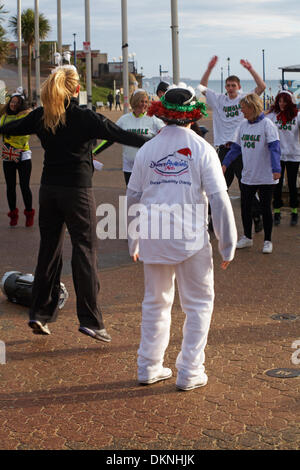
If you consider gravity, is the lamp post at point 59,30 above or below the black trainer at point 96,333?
above

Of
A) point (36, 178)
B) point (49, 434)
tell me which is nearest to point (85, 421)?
point (49, 434)

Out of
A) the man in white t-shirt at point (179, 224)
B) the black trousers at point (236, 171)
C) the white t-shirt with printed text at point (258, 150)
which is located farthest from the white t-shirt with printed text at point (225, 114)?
the man in white t-shirt at point (179, 224)

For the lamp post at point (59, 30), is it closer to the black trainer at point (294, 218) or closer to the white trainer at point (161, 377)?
the black trainer at point (294, 218)

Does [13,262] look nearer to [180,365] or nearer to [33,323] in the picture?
[33,323]

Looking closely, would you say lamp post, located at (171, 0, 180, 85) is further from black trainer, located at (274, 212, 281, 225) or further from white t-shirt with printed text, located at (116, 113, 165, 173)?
white t-shirt with printed text, located at (116, 113, 165, 173)

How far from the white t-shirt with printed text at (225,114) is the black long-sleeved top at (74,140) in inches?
202

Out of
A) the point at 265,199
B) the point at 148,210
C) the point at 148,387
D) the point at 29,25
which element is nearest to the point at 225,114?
the point at 265,199

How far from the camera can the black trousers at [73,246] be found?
612cm

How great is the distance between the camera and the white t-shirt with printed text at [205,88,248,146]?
36.0ft

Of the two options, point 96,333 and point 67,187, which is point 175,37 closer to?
point 67,187

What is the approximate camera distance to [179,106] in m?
5.12

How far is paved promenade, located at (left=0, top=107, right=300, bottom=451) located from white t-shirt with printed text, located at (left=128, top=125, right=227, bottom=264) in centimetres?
93

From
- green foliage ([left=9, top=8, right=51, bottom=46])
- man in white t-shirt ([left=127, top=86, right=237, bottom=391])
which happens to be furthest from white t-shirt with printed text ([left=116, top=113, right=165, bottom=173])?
green foliage ([left=9, top=8, right=51, bottom=46])

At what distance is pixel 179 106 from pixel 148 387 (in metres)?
1.85
